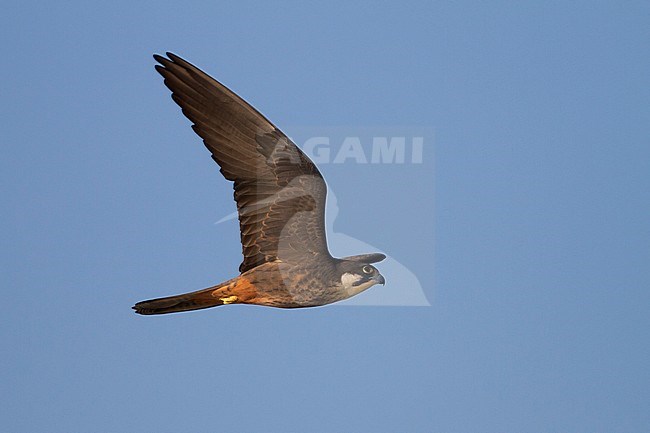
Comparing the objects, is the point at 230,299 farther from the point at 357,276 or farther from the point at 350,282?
the point at 357,276

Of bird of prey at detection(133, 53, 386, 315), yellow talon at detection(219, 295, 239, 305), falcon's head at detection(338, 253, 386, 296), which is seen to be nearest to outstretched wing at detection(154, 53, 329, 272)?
bird of prey at detection(133, 53, 386, 315)

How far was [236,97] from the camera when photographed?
1137 inches

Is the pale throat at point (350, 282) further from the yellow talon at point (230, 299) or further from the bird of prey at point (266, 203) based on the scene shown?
the yellow talon at point (230, 299)

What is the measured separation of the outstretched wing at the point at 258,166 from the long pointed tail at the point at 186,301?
0.86 meters

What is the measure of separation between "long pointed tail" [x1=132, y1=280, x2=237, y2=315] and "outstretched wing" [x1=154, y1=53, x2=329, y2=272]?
0.86 metres

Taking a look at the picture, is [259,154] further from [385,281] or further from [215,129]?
[385,281]

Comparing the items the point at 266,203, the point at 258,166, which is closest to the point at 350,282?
the point at 266,203

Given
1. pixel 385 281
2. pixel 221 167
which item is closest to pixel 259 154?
pixel 221 167

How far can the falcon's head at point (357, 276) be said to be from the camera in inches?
1142

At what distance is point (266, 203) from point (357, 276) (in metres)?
1.81

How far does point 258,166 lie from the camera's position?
29.0 m

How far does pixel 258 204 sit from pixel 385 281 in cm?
237

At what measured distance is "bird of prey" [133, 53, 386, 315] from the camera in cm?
2881

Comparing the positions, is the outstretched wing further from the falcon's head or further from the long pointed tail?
the long pointed tail
